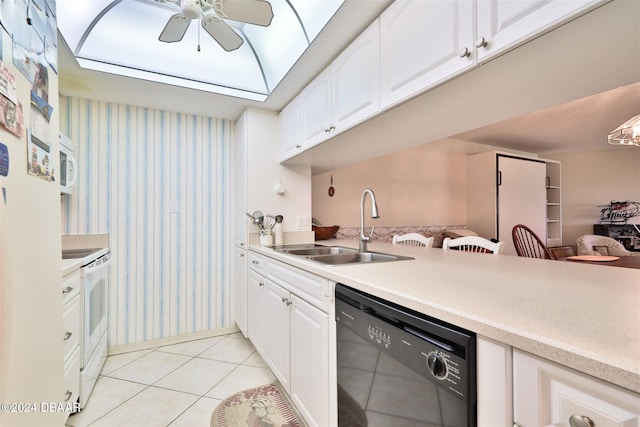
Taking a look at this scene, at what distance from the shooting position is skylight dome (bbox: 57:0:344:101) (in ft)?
5.47

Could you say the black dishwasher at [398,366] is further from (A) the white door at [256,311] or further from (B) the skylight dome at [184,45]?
(B) the skylight dome at [184,45]

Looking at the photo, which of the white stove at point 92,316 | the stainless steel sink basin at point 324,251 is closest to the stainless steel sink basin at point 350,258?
the stainless steel sink basin at point 324,251

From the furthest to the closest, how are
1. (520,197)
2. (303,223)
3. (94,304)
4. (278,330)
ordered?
1. (520,197)
2. (303,223)
3. (94,304)
4. (278,330)

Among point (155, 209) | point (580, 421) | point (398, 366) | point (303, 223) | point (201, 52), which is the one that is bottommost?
point (398, 366)

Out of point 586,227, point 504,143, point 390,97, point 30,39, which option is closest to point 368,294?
point 390,97

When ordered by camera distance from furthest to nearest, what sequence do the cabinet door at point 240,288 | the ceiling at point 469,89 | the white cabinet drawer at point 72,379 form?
the cabinet door at point 240,288 < the white cabinet drawer at point 72,379 < the ceiling at point 469,89

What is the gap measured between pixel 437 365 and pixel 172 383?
6.44ft

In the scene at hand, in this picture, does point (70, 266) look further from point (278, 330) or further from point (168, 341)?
point (168, 341)

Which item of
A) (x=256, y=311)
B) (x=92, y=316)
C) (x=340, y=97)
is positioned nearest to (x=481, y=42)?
(x=340, y=97)

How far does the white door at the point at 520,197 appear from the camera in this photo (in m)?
4.07

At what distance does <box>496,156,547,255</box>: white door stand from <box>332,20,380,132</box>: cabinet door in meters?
3.40

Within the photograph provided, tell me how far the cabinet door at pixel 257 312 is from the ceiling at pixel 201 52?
4.74 ft

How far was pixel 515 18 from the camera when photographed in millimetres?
819

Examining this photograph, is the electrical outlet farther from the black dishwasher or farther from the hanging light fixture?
the hanging light fixture
